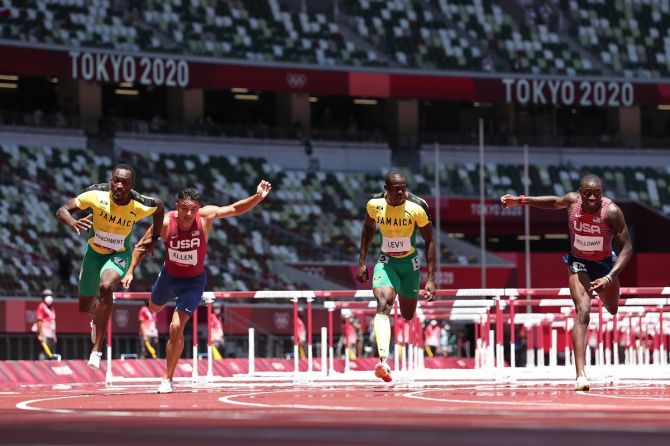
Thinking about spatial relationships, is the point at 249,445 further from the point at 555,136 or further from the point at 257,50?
the point at 555,136

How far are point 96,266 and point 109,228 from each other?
0.46 metres

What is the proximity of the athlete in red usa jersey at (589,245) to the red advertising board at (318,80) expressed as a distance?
32747 millimetres

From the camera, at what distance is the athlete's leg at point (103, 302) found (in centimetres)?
1509

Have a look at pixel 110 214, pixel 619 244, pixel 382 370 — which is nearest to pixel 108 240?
pixel 110 214

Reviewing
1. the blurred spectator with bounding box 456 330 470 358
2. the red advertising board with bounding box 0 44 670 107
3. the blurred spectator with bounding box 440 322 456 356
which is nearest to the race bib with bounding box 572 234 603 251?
the blurred spectator with bounding box 440 322 456 356

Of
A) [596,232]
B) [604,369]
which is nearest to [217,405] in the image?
[596,232]

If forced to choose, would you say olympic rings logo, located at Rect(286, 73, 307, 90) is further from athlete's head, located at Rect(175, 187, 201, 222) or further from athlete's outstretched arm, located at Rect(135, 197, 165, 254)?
athlete's head, located at Rect(175, 187, 201, 222)

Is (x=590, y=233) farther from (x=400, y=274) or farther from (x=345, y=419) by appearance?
(x=345, y=419)

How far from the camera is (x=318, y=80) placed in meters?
51.3

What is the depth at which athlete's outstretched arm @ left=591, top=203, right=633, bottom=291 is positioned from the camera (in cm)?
1484

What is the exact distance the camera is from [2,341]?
1380 inches

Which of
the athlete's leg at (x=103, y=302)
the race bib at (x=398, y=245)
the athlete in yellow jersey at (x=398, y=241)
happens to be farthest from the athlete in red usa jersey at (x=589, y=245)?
the athlete's leg at (x=103, y=302)

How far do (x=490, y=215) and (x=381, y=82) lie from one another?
5.81 meters

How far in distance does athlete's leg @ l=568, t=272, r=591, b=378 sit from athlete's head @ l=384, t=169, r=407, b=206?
6.15 ft
